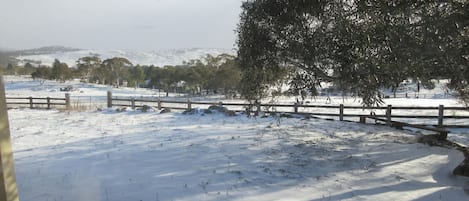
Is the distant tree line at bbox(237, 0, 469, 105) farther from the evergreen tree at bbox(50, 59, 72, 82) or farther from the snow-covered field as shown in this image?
the evergreen tree at bbox(50, 59, 72, 82)

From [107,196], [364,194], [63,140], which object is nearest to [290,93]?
[364,194]

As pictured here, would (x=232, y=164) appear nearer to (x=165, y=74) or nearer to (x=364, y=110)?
(x=364, y=110)

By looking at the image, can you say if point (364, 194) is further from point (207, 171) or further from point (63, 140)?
point (63, 140)

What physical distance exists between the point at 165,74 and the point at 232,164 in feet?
220

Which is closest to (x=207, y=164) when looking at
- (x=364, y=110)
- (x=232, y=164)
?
(x=232, y=164)

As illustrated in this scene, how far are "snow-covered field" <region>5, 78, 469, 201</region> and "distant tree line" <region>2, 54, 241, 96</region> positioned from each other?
37335mm

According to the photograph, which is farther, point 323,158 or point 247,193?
point 323,158

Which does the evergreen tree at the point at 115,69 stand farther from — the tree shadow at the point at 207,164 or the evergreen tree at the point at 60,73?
the tree shadow at the point at 207,164

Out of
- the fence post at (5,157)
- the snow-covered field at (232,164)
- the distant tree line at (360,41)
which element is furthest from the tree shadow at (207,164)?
the fence post at (5,157)

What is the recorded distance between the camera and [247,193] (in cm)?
607

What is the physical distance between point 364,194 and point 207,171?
283 cm

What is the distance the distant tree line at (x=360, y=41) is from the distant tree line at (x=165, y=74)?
132 ft

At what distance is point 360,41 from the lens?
224 inches

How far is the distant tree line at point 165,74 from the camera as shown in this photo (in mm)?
56400
